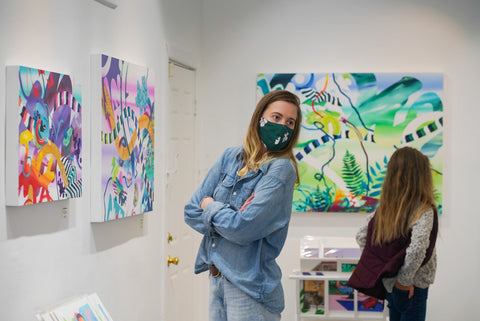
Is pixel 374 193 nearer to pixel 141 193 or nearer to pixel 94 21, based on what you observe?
pixel 141 193

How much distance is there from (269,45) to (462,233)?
6.27 feet

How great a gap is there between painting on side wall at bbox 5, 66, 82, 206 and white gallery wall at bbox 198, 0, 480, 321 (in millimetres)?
2434

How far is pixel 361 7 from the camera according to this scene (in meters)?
5.02

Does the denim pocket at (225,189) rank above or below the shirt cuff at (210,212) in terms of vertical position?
above

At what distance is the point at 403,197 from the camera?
139 inches

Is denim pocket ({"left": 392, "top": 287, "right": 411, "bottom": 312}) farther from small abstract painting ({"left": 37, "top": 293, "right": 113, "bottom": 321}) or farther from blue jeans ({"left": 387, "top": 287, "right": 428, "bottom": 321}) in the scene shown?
small abstract painting ({"left": 37, "top": 293, "right": 113, "bottom": 321})

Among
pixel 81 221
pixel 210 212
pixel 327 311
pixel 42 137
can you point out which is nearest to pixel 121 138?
pixel 81 221

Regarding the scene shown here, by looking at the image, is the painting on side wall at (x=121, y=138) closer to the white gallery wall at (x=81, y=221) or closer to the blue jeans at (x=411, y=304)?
the white gallery wall at (x=81, y=221)

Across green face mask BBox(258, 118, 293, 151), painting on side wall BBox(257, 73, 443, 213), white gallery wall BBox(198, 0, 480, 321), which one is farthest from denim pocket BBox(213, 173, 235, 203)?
white gallery wall BBox(198, 0, 480, 321)

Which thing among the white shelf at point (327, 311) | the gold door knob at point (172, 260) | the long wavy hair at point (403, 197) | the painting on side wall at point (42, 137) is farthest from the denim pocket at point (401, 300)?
the painting on side wall at point (42, 137)

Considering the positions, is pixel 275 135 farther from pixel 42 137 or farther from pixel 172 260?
pixel 172 260

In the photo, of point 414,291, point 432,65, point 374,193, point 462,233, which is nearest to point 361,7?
point 432,65

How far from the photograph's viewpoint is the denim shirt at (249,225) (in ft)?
7.99

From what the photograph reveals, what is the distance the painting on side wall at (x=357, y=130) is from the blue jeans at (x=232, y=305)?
8.27 feet
